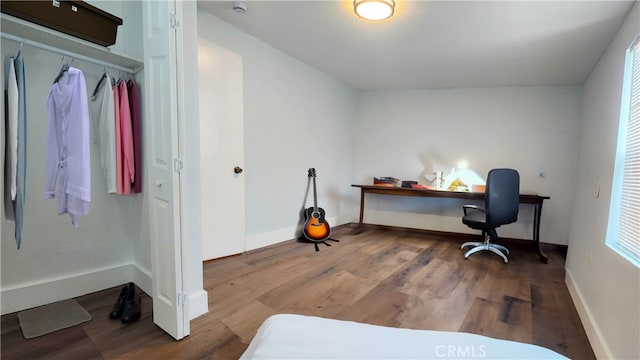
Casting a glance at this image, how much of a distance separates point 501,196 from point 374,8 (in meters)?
2.49

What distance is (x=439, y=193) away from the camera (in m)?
4.11

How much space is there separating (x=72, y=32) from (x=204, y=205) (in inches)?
60.3

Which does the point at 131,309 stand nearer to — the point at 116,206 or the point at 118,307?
the point at 118,307

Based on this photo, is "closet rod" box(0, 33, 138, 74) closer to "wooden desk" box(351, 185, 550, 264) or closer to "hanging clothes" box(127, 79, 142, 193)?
"hanging clothes" box(127, 79, 142, 193)

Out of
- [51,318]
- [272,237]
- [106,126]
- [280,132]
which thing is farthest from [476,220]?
[51,318]

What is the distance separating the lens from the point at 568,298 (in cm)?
235

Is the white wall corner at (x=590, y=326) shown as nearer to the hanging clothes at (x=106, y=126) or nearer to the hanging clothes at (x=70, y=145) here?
the hanging clothes at (x=70, y=145)

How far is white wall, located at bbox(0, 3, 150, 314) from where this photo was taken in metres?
1.86

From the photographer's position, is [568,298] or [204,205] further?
[204,205]

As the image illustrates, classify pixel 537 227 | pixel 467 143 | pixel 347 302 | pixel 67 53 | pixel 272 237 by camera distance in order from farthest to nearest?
pixel 467 143
pixel 537 227
pixel 272 237
pixel 347 302
pixel 67 53

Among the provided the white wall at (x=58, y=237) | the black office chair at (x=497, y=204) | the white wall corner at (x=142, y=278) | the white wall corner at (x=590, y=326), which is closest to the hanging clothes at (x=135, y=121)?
the white wall at (x=58, y=237)

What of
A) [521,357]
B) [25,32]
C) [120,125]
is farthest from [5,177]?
[521,357]

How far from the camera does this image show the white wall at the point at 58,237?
186 cm

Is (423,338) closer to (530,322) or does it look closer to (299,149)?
(530,322)
